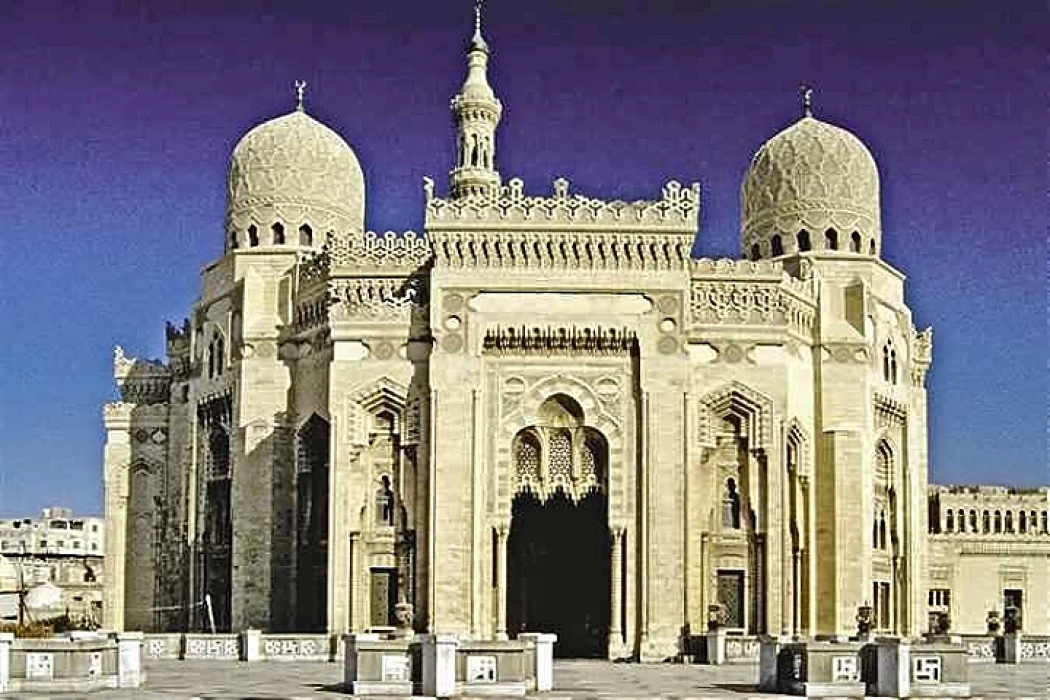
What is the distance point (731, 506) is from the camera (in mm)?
36500

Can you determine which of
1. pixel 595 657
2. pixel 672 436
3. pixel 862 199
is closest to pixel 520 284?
pixel 672 436

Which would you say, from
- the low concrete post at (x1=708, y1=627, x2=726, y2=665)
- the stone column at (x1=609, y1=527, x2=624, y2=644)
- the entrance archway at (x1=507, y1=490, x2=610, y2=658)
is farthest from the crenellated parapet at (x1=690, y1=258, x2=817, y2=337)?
the low concrete post at (x1=708, y1=627, x2=726, y2=665)

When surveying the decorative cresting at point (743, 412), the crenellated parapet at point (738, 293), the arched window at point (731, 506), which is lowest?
the arched window at point (731, 506)

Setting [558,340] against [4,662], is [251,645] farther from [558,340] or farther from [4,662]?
[4,662]

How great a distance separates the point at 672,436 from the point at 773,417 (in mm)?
2330

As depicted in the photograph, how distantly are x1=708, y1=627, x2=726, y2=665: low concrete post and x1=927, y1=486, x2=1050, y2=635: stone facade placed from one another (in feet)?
60.5

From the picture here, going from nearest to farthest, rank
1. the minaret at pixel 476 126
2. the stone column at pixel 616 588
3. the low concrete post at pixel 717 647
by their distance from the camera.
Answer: the low concrete post at pixel 717 647 → the stone column at pixel 616 588 → the minaret at pixel 476 126

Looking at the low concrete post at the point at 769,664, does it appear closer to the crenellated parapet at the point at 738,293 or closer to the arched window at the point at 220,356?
the crenellated parapet at the point at 738,293

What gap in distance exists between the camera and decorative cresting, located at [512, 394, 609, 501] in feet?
117

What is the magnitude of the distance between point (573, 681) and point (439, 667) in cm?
467

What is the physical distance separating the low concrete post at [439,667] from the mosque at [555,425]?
13.2 m

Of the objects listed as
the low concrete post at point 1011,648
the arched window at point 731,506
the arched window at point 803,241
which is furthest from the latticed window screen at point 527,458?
the low concrete post at point 1011,648

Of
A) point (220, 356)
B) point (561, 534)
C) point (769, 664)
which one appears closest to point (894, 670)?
point (769, 664)

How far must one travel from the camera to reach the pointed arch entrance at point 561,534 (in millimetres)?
35844
